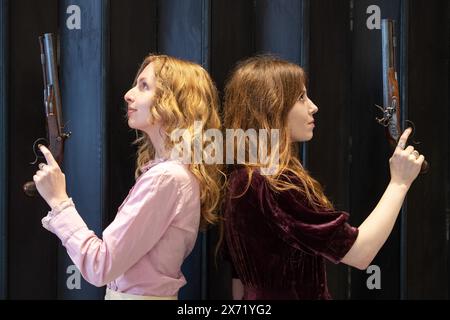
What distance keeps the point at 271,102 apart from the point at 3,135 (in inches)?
37.5

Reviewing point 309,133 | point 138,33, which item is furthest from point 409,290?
point 138,33

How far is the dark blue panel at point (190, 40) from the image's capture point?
2.05 m

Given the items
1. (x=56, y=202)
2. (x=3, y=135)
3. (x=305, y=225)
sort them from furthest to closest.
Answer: (x=3, y=135)
(x=56, y=202)
(x=305, y=225)

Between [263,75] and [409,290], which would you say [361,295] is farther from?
[263,75]

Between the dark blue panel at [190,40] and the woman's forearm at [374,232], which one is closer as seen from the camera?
the woman's forearm at [374,232]

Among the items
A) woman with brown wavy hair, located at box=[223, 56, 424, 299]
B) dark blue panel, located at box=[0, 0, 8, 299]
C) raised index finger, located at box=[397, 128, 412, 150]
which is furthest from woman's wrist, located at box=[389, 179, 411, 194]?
dark blue panel, located at box=[0, 0, 8, 299]

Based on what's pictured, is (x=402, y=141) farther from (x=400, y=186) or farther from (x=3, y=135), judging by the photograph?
(x=3, y=135)

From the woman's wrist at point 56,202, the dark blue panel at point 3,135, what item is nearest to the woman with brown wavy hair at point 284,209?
the woman's wrist at point 56,202

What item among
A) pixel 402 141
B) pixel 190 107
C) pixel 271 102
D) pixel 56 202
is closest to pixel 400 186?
pixel 402 141

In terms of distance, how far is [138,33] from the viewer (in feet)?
6.78

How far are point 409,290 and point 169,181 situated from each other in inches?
40.8

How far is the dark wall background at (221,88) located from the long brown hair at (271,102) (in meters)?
0.29

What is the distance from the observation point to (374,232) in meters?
1.65

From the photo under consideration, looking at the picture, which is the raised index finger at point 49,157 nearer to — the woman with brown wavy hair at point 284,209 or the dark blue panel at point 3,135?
the dark blue panel at point 3,135
